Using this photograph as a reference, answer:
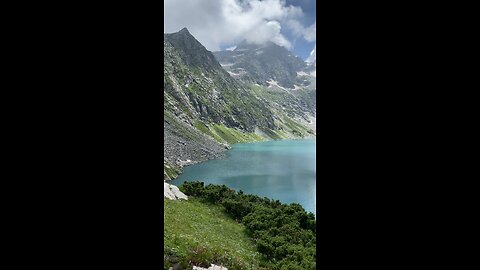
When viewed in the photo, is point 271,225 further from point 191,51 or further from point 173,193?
point 191,51

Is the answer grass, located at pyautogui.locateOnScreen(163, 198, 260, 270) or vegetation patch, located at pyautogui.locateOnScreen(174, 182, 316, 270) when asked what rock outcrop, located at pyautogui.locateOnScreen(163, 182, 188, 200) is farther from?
vegetation patch, located at pyautogui.locateOnScreen(174, 182, 316, 270)

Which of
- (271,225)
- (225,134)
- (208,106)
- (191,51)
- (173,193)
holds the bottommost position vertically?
(271,225)

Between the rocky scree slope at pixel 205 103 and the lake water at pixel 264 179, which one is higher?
the rocky scree slope at pixel 205 103

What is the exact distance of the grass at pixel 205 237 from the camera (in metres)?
8.44

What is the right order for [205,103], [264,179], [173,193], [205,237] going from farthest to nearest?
[205,103], [264,179], [173,193], [205,237]

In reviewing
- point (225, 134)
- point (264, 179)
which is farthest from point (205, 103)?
point (264, 179)

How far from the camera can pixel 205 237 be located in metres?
11.1

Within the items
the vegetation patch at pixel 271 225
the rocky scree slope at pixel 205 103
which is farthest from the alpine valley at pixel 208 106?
the vegetation patch at pixel 271 225

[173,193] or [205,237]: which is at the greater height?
[173,193]

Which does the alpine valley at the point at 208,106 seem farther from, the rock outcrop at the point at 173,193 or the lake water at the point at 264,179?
the rock outcrop at the point at 173,193

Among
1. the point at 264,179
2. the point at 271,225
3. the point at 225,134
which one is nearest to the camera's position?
the point at 271,225
